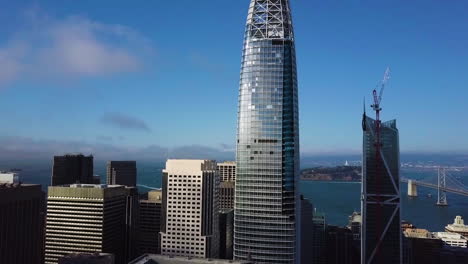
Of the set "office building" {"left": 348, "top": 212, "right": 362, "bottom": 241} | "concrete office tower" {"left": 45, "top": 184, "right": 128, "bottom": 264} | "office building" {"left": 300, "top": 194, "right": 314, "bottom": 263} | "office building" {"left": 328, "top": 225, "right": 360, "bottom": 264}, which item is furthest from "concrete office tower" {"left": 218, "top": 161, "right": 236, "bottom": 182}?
"concrete office tower" {"left": 45, "top": 184, "right": 128, "bottom": 264}

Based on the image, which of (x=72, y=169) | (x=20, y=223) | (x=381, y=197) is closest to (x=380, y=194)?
(x=381, y=197)

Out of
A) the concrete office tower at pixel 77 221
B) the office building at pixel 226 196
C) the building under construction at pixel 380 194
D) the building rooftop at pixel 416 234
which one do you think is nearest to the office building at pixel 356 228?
the building rooftop at pixel 416 234

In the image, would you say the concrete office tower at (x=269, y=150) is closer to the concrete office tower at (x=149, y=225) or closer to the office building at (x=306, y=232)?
the office building at (x=306, y=232)

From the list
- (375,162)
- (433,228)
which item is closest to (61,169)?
(375,162)

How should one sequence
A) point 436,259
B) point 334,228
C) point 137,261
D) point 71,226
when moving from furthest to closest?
point 334,228 → point 436,259 → point 71,226 → point 137,261

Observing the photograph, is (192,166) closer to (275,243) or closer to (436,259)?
(275,243)

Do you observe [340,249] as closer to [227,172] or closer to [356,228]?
[356,228]

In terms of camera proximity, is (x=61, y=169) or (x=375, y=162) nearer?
(x=375, y=162)
